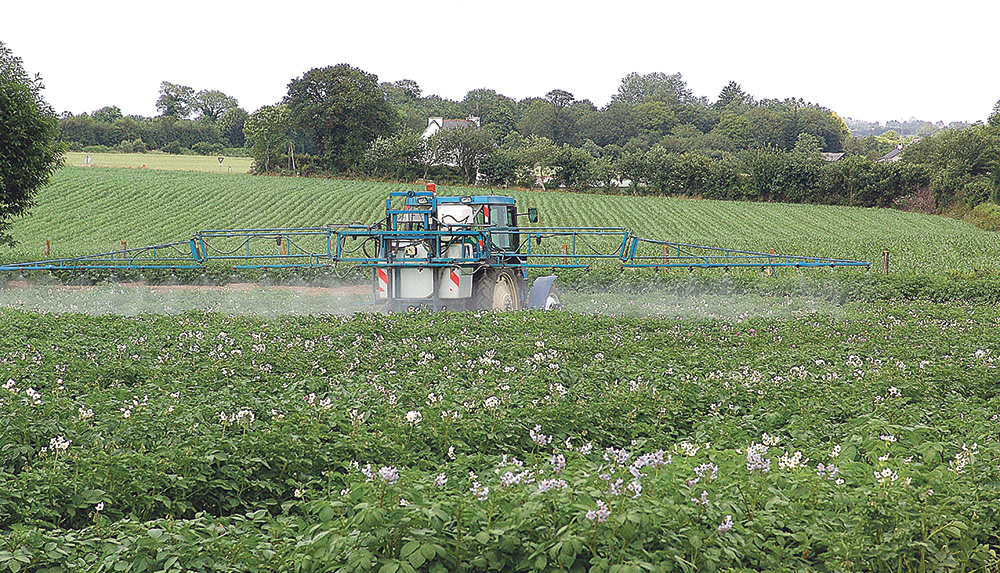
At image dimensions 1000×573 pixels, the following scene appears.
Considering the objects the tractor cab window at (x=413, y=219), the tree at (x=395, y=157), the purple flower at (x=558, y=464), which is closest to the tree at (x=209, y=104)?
the tree at (x=395, y=157)

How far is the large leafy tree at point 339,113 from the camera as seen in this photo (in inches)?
3100

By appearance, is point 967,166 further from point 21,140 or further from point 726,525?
point 726,525

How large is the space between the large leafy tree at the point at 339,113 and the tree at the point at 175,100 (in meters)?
68.1

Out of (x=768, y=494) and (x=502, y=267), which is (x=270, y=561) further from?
(x=502, y=267)

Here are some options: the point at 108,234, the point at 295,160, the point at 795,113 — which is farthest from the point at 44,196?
the point at 795,113

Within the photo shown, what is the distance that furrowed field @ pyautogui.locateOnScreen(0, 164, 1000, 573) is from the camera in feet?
11.8

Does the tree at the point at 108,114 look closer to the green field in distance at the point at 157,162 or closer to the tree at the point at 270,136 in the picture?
the green field in distance at the point at 157,162

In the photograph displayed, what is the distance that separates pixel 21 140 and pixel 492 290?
18.0 meters

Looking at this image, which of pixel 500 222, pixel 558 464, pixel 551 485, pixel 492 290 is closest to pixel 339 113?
pixel 500 222

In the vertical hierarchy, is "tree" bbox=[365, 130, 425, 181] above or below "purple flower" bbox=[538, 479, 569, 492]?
above

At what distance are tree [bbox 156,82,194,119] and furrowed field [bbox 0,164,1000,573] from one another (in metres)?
139

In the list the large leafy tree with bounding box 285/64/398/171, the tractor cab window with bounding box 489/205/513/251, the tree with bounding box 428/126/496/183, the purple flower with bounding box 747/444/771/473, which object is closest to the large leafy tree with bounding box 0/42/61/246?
the tractor cab window with bounding box 489/205/513/251

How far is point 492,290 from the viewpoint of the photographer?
49.8ft

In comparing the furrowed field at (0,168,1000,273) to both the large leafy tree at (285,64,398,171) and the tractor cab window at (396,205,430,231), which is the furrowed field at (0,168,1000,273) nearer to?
the large leafy tree at (285,64,398,171)
